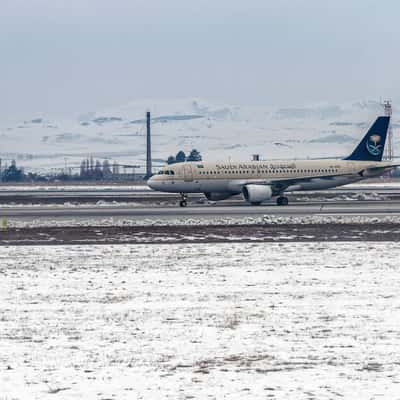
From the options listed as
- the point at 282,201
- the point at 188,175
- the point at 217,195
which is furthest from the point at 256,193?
the point at 188,175

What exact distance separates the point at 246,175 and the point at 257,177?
86 centimetres

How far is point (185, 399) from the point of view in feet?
37.0

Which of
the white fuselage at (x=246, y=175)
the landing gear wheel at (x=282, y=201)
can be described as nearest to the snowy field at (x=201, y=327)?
the landing gear wheel at (x=282, y=201)

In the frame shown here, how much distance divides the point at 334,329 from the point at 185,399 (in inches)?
202

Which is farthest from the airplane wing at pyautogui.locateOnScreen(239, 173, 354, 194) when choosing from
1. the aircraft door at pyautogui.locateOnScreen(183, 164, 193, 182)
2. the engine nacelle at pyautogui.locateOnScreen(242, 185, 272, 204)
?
the aircraft door at pyautogui.locateOnScreen(183, 164, 193, 182)

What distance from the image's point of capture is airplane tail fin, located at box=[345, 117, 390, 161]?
66.1 m

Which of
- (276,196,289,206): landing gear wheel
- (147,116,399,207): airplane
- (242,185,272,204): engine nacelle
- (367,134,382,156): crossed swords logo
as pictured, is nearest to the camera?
(242,185,272,204): engine nacelle

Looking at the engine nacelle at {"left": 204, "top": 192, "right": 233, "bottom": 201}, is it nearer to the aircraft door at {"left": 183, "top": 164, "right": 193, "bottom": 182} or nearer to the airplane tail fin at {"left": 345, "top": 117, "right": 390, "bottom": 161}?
the aircraft door at {"left": 183, "top": 164, "right": 193, "bottom": 182}

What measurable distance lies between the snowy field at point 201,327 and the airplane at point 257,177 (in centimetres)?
3434

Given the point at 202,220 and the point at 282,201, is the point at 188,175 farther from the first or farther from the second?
the point at 202,220

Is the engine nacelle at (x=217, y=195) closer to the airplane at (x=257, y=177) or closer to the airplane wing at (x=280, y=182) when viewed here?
the airplane at (x=257, y=177)

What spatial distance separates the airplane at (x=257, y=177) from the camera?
6144cm

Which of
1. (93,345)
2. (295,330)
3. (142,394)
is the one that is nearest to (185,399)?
(142,394)

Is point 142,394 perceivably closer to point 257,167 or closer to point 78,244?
point 78,244
